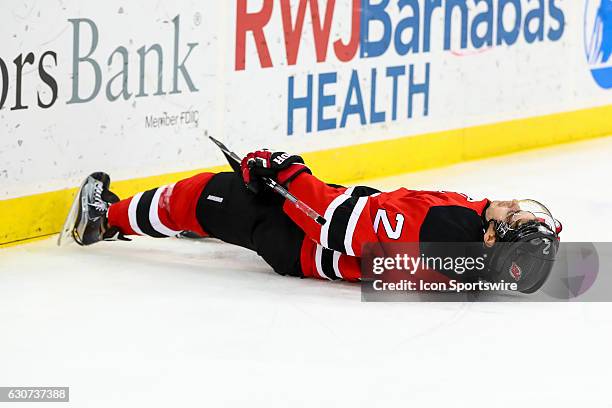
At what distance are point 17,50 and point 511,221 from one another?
1763 millimetres

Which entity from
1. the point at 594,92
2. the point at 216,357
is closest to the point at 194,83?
the point at 216,357

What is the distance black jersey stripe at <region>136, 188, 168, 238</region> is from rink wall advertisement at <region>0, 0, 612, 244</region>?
0.51 meters

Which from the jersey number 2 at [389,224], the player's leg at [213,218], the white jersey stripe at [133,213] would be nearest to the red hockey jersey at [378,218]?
the jersey number 2 at [389,224]

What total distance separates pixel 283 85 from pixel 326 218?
Result: 68.1 inches

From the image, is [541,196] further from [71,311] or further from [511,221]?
[71,311]

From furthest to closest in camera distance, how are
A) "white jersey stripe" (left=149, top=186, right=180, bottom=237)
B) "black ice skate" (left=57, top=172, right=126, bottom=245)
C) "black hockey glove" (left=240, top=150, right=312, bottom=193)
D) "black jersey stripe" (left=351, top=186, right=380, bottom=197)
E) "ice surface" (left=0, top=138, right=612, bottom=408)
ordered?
"black ice skate" (left=57, top=172, right=126, bottom=245), "white jersey stripe" (left=149, top=186, right=180, bottom=237), "black jersey stripe" (left=351, top=186, right=380, bottom=197), "black hockey glove" (left=240, top=150, right=312, bottom=193), "ice surface" (left=0, top=138, right=612, bottom=408)

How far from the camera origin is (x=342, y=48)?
541cm

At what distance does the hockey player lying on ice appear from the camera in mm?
3441

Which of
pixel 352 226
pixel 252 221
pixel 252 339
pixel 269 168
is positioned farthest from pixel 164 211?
pixel 252 339

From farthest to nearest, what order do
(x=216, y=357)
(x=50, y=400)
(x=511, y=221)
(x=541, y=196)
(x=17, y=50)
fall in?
(x=541, y=196), (x=17, y=50), (x=511, y=221), (x=216, y=357), (x=50, y=400)

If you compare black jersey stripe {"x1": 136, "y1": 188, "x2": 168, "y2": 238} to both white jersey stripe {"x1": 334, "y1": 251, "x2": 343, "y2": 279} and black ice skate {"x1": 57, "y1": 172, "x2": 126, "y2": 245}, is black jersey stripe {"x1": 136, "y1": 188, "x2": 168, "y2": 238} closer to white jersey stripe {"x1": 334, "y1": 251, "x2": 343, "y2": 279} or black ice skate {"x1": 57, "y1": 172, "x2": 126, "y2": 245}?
black ice skate {"x1": 57, "y1": 172, "x2": 126, "y2": 245}

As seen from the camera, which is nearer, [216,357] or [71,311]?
[216,357]

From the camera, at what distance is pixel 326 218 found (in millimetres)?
3525

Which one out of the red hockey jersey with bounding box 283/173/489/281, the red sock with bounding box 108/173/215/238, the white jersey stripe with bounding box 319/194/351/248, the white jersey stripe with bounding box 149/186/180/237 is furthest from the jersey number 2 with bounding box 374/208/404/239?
the white jersey stripe with bounding box 149/186/180/237
